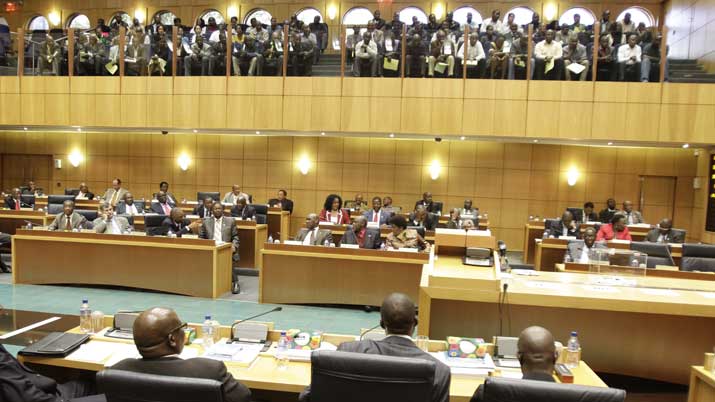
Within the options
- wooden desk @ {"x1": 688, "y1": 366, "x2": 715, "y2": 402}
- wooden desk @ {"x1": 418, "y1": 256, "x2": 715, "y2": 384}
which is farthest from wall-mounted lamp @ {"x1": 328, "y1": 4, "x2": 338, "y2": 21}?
wooden desk @ {"x1": 688, "y1": 366, "x2": 715, "y2": 402}

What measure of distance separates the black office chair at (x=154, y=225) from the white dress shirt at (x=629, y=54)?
939 centimetres

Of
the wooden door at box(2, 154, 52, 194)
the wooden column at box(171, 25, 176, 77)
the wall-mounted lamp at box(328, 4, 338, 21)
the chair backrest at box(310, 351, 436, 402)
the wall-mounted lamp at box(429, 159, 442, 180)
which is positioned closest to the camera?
the chair backrest at box(310, 351, 436, 402)

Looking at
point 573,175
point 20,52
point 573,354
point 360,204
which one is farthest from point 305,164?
point 573,354

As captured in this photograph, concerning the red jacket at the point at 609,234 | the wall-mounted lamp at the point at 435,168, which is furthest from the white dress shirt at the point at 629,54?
the wall-mounted lamp at the point at 435,168

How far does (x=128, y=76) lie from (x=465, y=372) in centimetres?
1175

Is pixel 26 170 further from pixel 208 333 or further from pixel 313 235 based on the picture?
pixel 208 333

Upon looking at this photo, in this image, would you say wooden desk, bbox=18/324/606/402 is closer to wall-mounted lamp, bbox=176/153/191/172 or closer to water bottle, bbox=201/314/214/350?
water bottle, bbox=201/314/214/350

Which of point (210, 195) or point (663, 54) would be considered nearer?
point (663, 54)

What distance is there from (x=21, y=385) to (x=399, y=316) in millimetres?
1904

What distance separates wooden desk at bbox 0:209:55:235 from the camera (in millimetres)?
9742

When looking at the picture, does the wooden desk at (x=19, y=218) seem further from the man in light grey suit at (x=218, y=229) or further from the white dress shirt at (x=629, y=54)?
the white dress shirt at (x=629, y=54)

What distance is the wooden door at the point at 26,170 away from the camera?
15297mm

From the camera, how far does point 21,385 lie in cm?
257

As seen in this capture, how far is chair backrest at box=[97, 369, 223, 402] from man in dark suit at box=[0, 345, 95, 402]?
2.74ft
